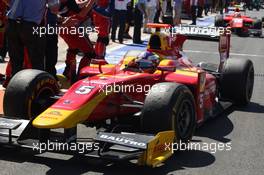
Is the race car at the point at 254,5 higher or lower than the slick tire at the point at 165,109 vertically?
lower

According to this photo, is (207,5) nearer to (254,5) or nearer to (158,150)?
(254,5)

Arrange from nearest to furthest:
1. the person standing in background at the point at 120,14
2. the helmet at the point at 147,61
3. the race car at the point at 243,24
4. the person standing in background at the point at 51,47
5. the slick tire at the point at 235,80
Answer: the helmet at the point at 147,61 → the slick tire at the point at 235,80 → the person standing in background at the point at 51,47 → the person standing in background at the point at 120,14 → the race car at the point at 243,24

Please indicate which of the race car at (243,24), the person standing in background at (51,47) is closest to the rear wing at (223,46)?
the person standing in background at (51,47)

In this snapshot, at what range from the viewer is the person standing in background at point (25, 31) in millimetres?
6598

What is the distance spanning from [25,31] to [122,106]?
195 cm

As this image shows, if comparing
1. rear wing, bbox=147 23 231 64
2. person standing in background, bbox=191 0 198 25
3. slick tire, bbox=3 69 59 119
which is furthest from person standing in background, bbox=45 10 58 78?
person standing in background, bbox=191 0 198 25

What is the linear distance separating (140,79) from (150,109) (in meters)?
0.77

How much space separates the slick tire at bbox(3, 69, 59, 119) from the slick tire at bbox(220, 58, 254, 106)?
268 cm

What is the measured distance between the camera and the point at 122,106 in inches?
211

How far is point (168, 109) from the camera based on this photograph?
4.83 m

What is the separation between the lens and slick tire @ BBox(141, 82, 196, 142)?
4820mm

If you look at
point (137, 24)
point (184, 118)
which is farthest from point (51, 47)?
point (137, 24)

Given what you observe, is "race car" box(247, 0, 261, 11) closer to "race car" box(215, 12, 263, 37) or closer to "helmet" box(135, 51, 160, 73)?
"race car" box(215, 12, 263, 37)

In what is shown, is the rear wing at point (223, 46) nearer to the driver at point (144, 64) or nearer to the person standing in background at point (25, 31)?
the driver at point (144, 64)
